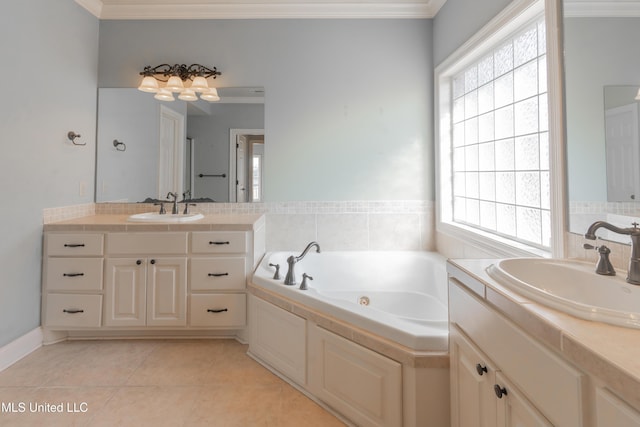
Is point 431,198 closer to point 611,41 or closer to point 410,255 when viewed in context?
point 410,255

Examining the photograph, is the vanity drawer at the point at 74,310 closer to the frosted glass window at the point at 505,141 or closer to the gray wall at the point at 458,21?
the frosted glass window at the point at 505,141

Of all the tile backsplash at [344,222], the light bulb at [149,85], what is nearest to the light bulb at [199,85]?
the light bulb at [149,85]

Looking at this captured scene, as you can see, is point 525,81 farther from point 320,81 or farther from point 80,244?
point 80,244

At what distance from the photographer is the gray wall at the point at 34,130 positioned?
1901mm

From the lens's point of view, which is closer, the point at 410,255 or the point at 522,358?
the point at 522,358

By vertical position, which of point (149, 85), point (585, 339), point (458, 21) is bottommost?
point (585, 339)

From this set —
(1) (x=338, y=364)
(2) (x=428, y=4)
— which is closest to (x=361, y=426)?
(1) (x=338, y=364)

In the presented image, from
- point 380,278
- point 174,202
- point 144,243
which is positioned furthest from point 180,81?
point 380,278

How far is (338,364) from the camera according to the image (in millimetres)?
1462

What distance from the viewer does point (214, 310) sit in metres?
2.18

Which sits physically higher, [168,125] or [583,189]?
[168,125]

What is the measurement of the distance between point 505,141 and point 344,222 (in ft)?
4.34

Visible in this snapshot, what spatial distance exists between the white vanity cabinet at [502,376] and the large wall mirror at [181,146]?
6.60ft

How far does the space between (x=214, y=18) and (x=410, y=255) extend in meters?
2.59
